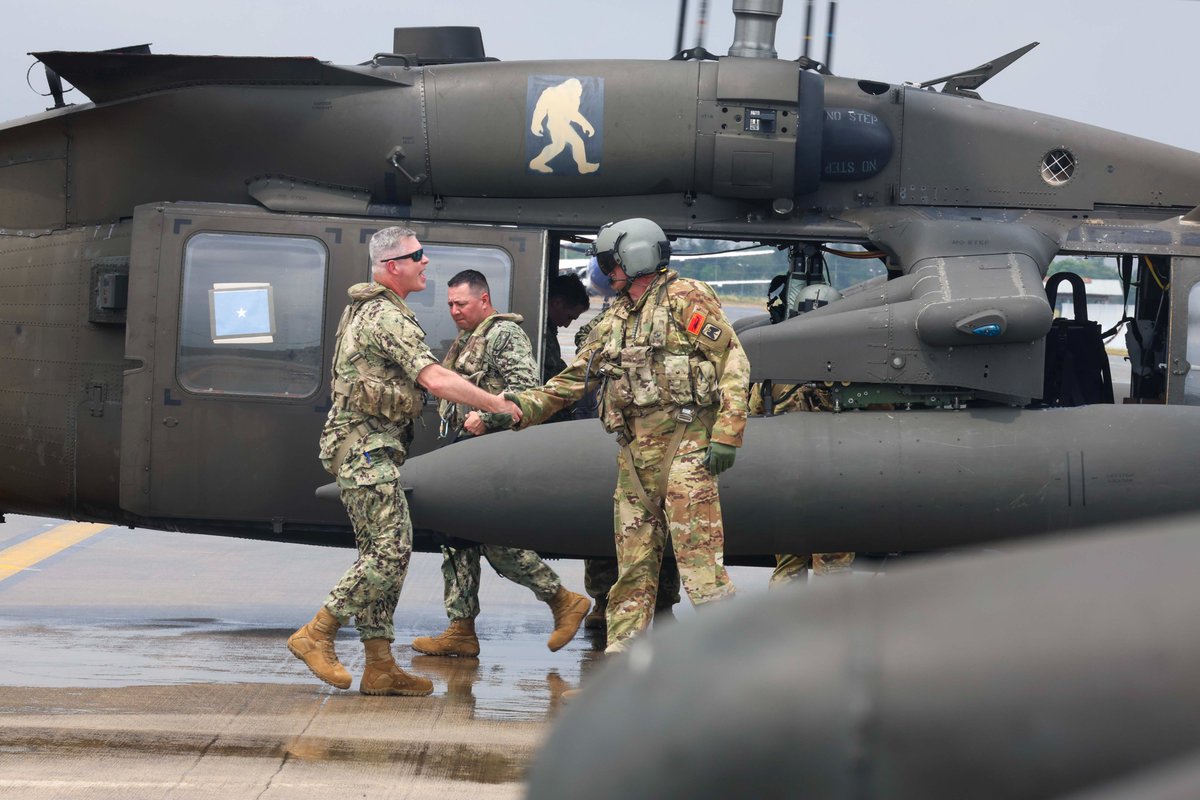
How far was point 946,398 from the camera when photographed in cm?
659

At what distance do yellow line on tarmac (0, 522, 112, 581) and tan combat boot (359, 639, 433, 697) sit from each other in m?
4.01

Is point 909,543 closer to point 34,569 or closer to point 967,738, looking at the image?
point 967,738

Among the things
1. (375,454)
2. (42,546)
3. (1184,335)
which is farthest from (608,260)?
(42,546)

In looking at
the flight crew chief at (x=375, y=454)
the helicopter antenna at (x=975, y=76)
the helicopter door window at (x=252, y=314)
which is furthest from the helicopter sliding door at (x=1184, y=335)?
the helicopter door window at (x=252, y=314)

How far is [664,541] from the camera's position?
5.88 metres

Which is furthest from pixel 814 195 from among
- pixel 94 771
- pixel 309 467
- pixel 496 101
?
pixel 94 771

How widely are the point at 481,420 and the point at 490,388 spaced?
2.16ft

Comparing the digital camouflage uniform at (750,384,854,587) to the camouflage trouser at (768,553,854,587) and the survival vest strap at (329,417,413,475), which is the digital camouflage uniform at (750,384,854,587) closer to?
the camouflage trouser at (768,553,854,587)

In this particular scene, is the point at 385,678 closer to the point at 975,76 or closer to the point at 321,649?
the point at 321,649

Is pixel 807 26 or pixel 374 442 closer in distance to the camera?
pixel 374 442

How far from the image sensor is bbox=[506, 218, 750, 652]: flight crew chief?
5633mm

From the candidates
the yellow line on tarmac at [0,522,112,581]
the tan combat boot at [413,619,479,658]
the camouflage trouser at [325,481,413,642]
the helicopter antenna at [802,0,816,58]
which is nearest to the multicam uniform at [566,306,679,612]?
the tan combat boot at [413,619,479,658]

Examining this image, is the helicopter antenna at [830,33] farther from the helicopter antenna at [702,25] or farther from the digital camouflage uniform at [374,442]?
the digital camouflage uniform at [374,442]

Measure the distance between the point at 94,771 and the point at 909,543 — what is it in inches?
138
